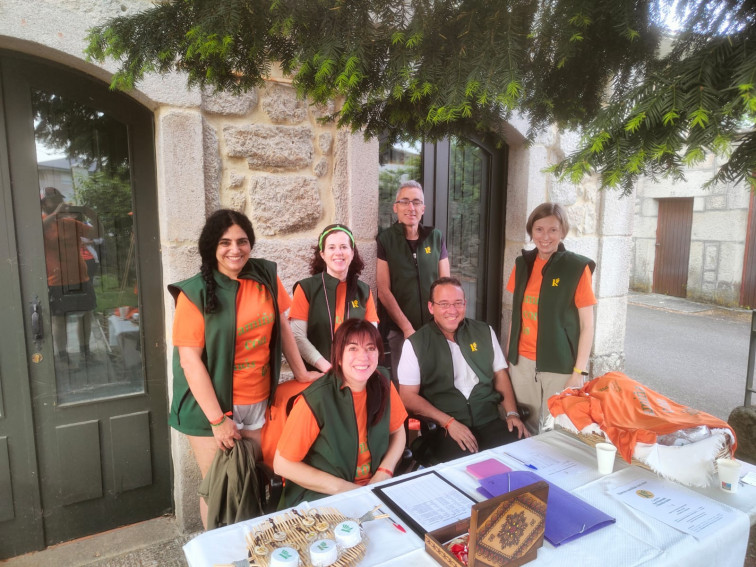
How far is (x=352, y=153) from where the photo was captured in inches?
125

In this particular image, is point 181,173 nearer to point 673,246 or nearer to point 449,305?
point 449,305

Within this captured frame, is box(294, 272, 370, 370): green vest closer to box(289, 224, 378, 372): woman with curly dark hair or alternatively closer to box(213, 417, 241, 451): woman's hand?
box(289, 224, 378, 372): woman with curly dark hair

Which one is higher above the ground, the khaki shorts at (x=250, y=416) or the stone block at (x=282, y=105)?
the stone block at (x=282, y=105)

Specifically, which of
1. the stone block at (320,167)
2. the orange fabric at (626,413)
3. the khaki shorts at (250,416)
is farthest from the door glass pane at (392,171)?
the orange fabric at (626,413)

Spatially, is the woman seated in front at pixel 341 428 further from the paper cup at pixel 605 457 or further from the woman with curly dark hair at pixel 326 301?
the paper cup at pixel 605 457

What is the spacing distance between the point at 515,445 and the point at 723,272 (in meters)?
10.2

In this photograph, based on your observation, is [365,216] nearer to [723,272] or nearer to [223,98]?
[223,98]

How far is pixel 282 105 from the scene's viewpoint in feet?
9.78

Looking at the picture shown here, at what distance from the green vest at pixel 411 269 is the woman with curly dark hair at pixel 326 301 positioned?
1.93ft

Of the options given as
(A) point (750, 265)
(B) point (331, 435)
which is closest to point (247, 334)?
(B) point (331, 435)

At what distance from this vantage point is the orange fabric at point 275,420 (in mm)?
2336

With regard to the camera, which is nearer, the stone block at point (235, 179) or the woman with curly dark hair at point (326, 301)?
the woman with curly dark hair at point (326, 301)

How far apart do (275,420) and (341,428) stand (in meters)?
0.53

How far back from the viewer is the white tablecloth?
52.0 inches
